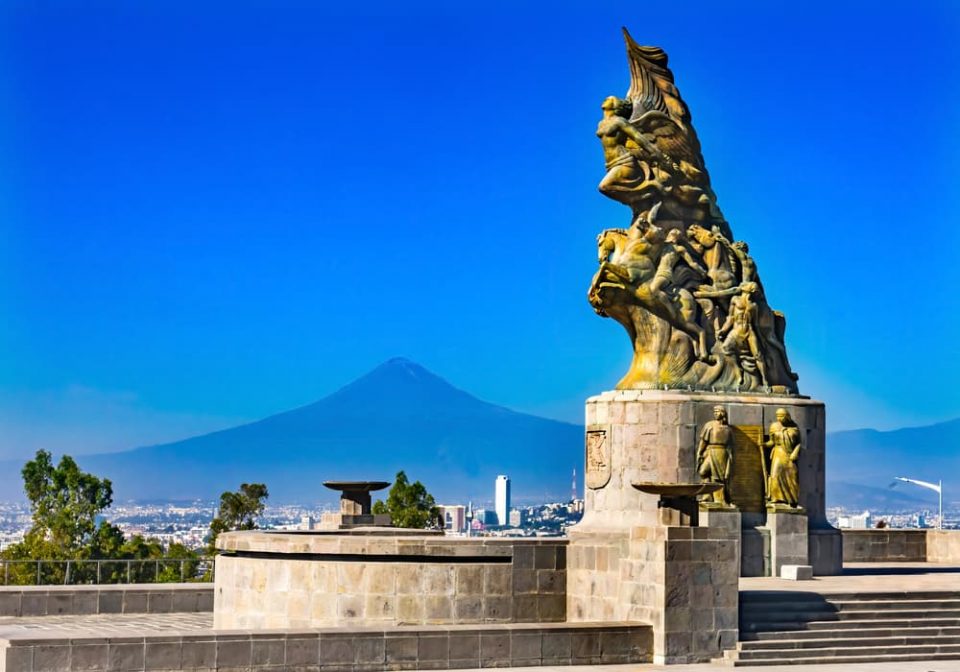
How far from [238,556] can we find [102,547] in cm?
2027

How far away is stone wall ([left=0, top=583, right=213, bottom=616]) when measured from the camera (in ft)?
91.0

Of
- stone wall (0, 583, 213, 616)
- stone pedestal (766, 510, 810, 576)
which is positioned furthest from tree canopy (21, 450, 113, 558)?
stone pedestal (766, 510, 810, 576)

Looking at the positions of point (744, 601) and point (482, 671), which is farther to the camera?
point (744, 601)

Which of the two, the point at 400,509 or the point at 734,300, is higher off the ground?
the point at 734,300

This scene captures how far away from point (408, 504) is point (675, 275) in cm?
1950

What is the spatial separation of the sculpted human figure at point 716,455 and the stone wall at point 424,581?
12.9 ft

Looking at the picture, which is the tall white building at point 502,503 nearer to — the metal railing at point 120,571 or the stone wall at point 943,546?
the metal railing at point 120,571

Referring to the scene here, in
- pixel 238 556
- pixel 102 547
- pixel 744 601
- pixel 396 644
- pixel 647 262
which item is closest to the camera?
pixel 396 644

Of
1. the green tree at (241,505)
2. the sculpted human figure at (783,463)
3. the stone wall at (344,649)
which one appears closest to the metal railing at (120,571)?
the green tree at (241,505)

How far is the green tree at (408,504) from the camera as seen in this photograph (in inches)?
1754

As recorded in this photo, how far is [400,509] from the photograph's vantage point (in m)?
45.4

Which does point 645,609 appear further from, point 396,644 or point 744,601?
point 396,644

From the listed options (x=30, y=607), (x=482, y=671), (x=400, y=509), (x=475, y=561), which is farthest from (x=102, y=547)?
(x=482, y=671)

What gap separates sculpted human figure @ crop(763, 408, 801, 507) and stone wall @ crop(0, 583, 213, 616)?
9.73m
